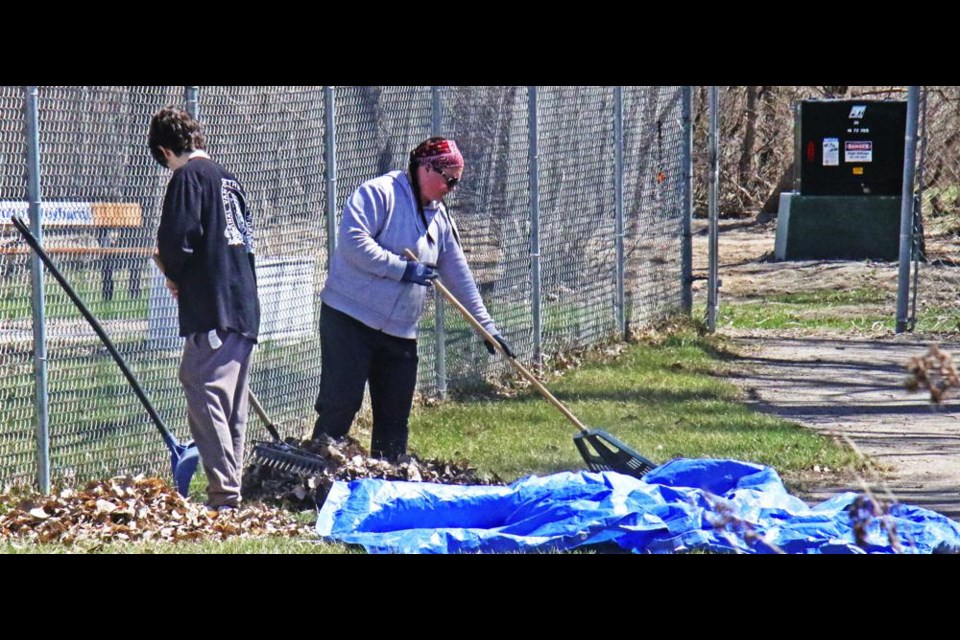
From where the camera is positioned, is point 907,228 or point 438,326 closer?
point 438,326

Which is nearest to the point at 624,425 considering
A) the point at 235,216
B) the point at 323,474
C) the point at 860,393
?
the point at 860,393

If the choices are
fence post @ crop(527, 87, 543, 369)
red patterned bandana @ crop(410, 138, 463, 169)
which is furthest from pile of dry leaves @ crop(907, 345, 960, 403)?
fence post @ crop(527, 87, 543, 369)

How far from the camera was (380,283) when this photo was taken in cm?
704

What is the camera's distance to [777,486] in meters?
6.35

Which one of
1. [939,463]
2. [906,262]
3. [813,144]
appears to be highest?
[813,144]

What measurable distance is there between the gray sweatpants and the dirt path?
312cm

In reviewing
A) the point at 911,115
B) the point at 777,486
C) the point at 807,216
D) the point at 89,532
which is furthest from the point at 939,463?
the point at 807,216

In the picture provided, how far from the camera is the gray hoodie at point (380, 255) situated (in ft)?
22.8

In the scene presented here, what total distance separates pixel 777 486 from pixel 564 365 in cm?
547

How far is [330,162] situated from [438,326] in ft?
5.78

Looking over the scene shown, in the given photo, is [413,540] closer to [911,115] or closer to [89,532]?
[89,532]

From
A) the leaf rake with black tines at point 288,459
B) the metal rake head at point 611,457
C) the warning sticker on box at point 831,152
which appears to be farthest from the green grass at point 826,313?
the leaf rake with black tines at point 288,459

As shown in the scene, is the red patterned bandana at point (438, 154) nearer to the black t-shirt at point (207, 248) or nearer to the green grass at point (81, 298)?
the black t-shirt at point (207, 248)

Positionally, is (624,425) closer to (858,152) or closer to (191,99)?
(191,99)
